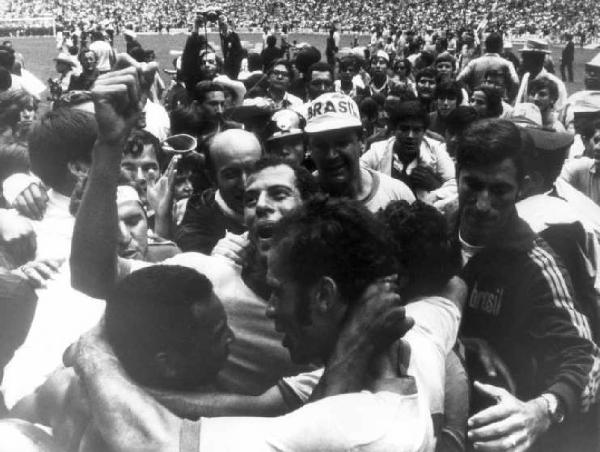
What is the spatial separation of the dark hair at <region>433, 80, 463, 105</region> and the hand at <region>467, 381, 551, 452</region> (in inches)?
157

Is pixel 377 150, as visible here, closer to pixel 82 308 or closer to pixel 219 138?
pixel 219 138

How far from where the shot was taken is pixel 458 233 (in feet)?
7.04

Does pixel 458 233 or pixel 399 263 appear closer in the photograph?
pixel 399 263

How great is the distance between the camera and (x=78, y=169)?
2.06 m

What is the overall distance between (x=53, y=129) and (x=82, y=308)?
485 millimetres

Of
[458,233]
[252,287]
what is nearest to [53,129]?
[252,287]

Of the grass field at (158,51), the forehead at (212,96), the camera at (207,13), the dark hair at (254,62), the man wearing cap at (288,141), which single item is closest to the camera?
the man wearing cap at (288,141)

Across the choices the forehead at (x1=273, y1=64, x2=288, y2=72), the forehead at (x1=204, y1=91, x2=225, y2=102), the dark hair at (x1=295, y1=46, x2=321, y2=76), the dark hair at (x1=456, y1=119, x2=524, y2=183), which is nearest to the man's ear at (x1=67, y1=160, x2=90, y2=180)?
the dark hair at (x1=456, y1=119, x2=524, y2=183)

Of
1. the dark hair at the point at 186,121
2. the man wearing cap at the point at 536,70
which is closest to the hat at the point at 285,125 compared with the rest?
the dark hair at the point at 186,121

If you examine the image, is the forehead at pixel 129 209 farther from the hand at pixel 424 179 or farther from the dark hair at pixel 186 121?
the dark hair at pixel 186 121

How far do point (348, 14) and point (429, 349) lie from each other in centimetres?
4051

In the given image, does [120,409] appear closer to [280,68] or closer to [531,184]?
[531,184]

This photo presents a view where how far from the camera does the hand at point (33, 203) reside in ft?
7.13

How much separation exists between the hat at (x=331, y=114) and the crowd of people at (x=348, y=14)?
3952 mm
